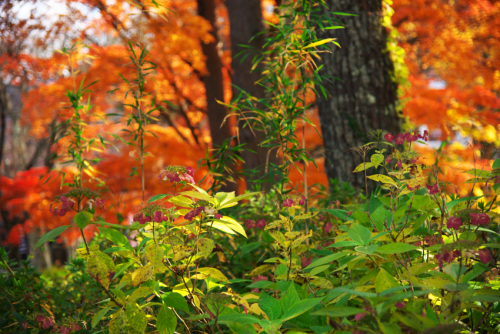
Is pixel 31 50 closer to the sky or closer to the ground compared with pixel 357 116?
closer to the sky

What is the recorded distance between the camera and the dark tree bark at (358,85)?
2.80 meters

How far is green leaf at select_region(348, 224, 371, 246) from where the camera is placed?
97cm

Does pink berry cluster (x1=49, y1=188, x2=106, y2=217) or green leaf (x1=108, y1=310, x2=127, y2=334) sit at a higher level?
pink berry cluster (x1=49, y1=188, x2=106, y2=217)

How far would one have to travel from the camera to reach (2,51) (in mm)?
7457

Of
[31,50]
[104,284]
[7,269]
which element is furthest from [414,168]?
[31,50]

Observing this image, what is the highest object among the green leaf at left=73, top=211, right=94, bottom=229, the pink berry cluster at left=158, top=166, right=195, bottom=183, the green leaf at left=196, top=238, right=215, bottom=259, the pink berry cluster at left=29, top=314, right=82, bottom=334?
the pink berry cluster at left=158, top=166, right=195, bottom=183

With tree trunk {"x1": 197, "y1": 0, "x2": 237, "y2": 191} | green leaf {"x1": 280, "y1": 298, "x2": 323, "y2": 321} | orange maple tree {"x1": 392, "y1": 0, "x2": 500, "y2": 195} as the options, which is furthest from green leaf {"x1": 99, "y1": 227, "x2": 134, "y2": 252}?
orange maple tree {"x1": 392, "y1": 0, "x2": 500, "y2": 195}

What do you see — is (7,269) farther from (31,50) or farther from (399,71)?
(31,50)

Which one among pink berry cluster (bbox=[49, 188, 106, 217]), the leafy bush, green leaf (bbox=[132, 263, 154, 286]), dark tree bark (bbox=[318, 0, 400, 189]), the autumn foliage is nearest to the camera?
the leafy bush

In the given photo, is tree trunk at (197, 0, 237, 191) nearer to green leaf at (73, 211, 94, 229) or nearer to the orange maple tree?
the orange maple tree

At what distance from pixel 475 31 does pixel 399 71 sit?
592 cm

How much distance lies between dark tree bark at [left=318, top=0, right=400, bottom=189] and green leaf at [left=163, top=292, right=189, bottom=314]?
2077 mm

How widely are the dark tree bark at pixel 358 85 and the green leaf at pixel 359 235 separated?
1.83 meters

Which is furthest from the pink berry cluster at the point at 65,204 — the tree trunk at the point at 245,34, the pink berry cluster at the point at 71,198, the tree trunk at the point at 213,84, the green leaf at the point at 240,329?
the tree trunk at the point at 213,84
